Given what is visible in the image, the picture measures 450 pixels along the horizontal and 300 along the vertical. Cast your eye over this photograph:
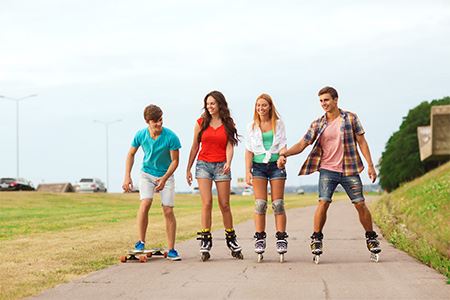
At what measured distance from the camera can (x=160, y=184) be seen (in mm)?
10406

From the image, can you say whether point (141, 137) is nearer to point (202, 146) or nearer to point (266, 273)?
point (202, 146)

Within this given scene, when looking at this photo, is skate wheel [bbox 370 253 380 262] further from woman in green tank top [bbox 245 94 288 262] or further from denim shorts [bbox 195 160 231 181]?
denim shorts [bbox 195 160 231 181]

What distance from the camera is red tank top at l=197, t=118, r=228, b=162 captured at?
1032cm

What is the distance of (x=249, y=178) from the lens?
1013 centimetres

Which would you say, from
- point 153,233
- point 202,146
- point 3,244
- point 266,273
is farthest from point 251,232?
point 266,273

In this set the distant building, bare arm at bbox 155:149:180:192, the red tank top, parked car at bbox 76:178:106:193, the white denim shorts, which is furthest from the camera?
parked car at bbox 76:178:106:193

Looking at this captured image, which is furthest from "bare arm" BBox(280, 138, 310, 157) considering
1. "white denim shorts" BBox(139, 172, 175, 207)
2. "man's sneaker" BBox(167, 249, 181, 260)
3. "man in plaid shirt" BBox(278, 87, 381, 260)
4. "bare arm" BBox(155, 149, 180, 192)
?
"man's sneaker" BBox(167, 249, 181, 260)

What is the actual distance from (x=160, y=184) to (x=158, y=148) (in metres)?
0.48

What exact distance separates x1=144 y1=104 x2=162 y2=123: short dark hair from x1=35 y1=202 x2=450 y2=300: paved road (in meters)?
1.89

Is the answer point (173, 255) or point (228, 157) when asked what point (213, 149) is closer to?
point (228, 157)

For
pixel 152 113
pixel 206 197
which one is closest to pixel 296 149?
pixel 206 197

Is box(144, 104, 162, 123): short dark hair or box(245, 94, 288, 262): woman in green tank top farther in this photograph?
box(144, 104, 162, 123): short dark hair

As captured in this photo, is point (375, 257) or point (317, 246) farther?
point (375, 257)

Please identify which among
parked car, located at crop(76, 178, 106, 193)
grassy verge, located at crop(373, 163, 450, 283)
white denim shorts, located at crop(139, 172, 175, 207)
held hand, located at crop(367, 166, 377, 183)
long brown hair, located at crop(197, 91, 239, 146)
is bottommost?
parked car, located at crop(76, 178, 106, 193)
